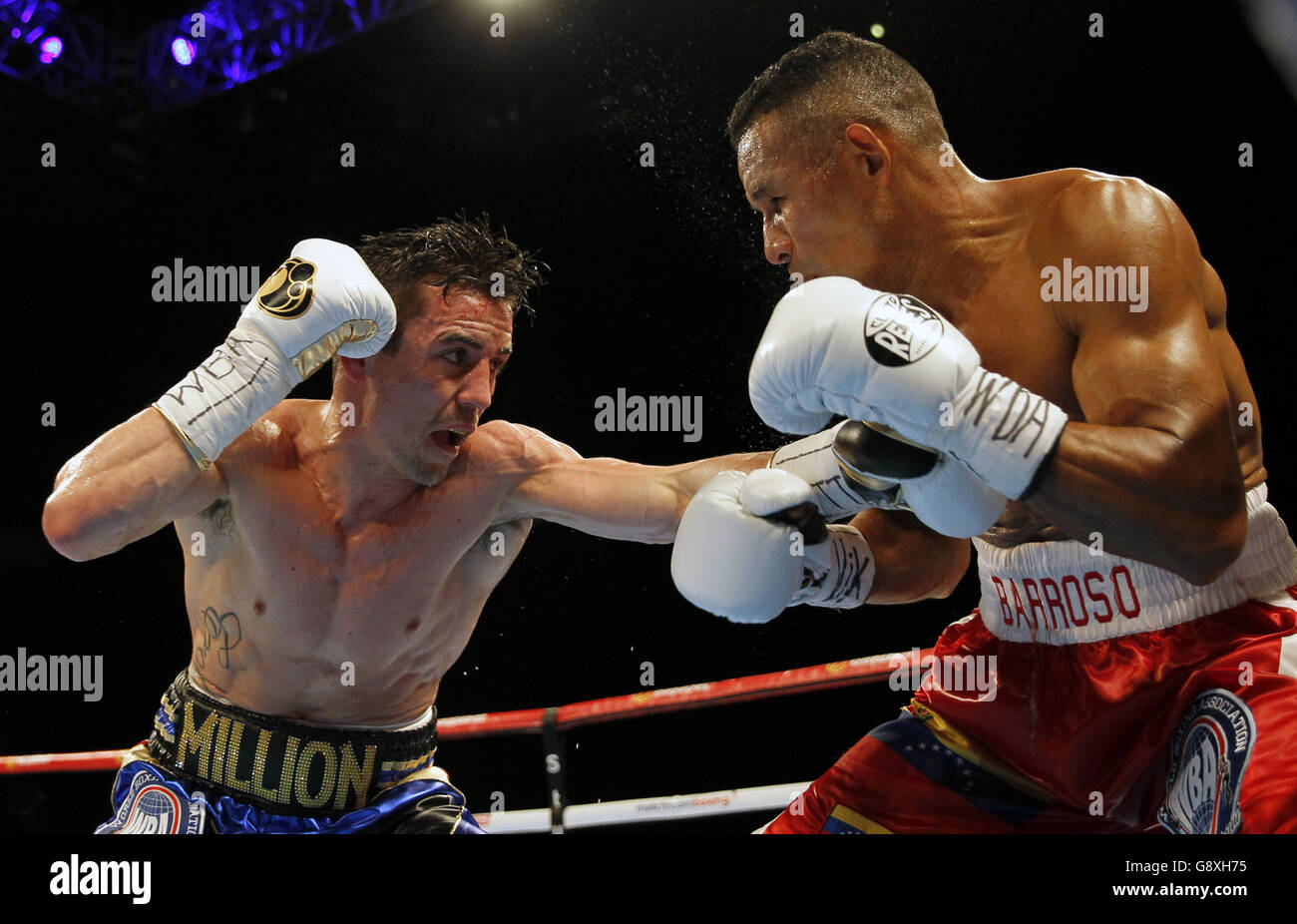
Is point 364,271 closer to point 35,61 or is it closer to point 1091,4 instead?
point 35,61

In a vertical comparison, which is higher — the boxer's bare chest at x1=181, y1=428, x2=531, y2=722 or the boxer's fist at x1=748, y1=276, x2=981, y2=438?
the boxer's fist at x1=748, y1=276, x2=981, y2=438

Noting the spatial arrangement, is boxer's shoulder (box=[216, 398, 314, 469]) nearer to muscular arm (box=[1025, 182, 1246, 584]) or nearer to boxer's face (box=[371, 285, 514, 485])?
boxer's face (box=[371, 285, 514, 485])

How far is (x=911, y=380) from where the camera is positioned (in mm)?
1432

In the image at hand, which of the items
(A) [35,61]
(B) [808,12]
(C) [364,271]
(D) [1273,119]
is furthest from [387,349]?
(D) [1273,119]

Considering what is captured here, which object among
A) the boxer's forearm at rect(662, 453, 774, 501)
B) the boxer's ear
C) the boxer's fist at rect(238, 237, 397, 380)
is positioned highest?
the boxer's ear

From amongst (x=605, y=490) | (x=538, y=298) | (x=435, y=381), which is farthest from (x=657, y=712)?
(x=538, y=298)

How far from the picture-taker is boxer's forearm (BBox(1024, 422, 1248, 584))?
55.8 inches

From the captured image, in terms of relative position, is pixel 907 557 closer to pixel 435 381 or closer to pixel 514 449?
pixel 514 449

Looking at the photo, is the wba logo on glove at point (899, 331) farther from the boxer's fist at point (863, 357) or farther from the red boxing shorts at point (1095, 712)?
the red boxing shorts at point (1095, 712)

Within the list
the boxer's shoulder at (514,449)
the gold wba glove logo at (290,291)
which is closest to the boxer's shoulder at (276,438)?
the gold wba glove logo at (290,291)

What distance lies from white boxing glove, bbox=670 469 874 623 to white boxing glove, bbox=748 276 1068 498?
0.21 metres

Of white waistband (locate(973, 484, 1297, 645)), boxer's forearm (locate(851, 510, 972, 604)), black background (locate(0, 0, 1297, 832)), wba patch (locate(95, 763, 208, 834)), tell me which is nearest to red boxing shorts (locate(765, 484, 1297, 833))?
white waistband (locate(973, 484, 1297, 645))

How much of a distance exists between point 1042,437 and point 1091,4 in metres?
2.79
